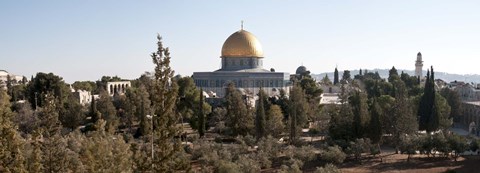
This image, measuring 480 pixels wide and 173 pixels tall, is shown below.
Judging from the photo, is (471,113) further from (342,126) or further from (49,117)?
(49,117)

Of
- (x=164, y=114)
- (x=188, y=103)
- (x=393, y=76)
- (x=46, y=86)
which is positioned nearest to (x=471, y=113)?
(x=393, y=76)

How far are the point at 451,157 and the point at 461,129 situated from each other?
67.6ft

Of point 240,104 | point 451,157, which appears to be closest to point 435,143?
point 451,157

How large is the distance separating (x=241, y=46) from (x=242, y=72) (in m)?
4.54

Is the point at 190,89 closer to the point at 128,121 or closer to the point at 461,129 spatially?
the point at 128,121

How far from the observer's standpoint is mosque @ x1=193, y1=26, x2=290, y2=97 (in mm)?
67750

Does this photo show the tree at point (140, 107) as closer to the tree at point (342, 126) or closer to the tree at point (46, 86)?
the tree at point (46, 86)

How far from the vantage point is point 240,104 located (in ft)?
125

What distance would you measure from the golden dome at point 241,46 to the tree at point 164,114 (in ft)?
185

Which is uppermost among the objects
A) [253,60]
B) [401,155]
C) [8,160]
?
[253,60]

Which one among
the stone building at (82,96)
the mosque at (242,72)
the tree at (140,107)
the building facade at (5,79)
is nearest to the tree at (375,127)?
the tree at (140,107)

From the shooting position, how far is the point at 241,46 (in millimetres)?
69188

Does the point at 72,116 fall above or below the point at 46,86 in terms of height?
below

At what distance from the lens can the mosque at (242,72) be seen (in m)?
67.8
